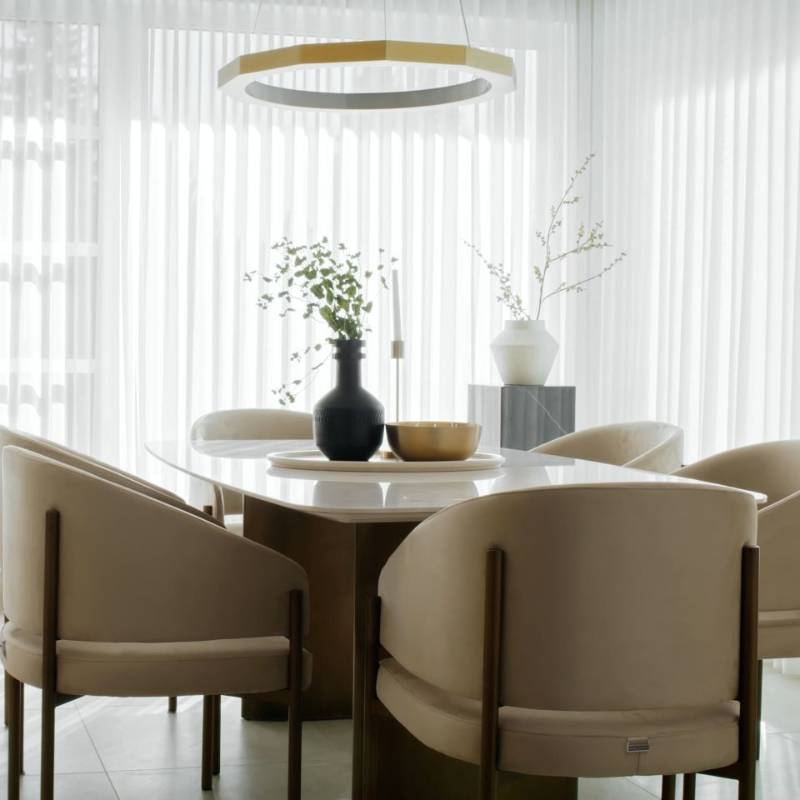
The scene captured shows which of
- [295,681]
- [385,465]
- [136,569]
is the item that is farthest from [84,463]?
[295,681]

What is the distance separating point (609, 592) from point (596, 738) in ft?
0.67

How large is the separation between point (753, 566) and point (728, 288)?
3.02m

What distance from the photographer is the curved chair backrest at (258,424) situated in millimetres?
3906

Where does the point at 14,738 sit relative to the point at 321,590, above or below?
below

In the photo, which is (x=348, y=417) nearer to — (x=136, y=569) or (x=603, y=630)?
(x=136, y=569)

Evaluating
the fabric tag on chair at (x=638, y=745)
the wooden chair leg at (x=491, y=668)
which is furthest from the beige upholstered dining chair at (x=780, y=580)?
the wooden chair leg at (x=491, y=668)

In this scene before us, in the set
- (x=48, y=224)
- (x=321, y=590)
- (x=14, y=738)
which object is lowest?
(x=14, y=738)

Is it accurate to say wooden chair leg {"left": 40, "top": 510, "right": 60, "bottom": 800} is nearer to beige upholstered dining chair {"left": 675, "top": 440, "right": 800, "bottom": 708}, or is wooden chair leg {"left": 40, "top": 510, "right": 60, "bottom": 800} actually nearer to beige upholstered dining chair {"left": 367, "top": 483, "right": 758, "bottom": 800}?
beige upholstered dining chair {"left": 367, "top": 483, "right": 758, "bottom": 800}

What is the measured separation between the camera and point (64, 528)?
189 cm

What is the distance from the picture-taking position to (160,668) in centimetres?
189

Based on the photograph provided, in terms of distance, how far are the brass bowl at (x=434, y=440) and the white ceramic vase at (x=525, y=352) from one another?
1984 mm

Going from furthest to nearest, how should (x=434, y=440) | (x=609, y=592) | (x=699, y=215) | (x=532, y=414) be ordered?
(x=699, y=215) → (x=532, y=414) → (x=434, y=440) → (x=609, y=592)

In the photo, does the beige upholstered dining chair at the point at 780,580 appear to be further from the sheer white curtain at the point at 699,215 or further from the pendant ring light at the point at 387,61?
the sheer white curtain at the point at 699,215

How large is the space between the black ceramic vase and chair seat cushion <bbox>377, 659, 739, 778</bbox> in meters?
1.02
